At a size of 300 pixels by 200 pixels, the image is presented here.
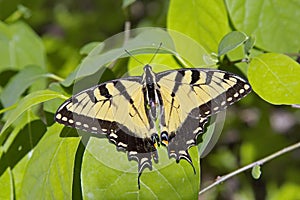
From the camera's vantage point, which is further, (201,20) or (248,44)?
(201,20)

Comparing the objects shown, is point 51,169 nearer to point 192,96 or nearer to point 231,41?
point 192,96

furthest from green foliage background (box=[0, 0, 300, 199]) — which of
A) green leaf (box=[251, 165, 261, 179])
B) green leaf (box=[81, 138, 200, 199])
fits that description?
green leaf (box=[251, 165, 261, 179])

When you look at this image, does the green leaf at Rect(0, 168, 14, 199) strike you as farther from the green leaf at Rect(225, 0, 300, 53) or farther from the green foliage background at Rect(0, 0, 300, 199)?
the green leaf at Rect(225, 0, 300, 53)

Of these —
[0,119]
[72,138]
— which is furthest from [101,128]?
[0,119]

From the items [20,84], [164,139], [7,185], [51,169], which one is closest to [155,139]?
[164,139]

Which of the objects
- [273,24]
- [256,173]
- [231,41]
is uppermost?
[231,41]

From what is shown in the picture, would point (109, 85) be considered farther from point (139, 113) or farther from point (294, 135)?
point (294, 135)
